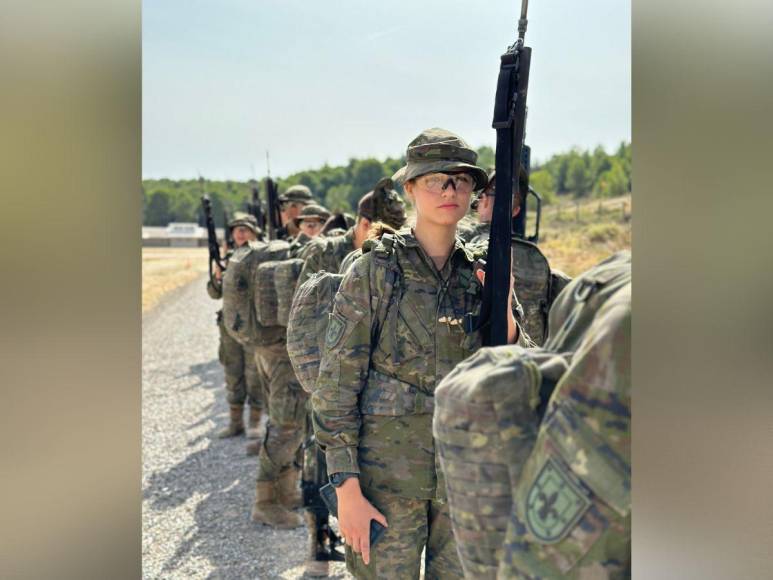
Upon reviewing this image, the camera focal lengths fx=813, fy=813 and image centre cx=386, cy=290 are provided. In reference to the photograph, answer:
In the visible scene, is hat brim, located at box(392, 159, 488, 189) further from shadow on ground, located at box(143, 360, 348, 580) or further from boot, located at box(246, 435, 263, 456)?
boot, located at box(246, 435, 263, 456)

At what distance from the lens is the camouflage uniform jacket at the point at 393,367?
95.3 inches

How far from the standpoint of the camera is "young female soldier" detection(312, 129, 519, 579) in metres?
2.41

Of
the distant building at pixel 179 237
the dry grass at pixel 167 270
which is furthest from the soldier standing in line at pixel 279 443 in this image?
the distant building at pixel 179 237

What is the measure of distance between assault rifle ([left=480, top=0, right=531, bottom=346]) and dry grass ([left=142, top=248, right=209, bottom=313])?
21.8 meters

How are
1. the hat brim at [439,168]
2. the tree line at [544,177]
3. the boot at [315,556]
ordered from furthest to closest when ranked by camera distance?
1. the tree line at [544,177]
2. the boot at [315,556]
3. the hat brim at [439,168]

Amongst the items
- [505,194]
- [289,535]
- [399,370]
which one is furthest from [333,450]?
[289,535]

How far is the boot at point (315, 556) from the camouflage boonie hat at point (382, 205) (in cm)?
171

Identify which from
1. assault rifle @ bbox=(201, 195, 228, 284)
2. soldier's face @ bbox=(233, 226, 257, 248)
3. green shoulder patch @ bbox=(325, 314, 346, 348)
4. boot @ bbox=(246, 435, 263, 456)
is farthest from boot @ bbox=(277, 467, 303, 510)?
assault rifle @ bbox=(201, 195, 228, 284)

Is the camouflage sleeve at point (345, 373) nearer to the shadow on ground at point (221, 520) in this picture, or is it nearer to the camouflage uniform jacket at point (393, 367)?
the camouflage uniform jacket at point (393, 367)

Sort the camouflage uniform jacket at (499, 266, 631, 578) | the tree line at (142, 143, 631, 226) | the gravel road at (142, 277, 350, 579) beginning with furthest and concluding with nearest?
1. the tree line at (142, 143, 631, 226)
2. the gravel road at (142, 277, 350, 579)
3. the camouflage uniform jacket at (499, 266, 631, 578)

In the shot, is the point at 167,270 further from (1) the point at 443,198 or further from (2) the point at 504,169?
(2) the point at 504,169
